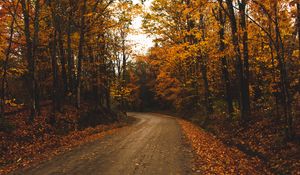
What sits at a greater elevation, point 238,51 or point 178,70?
point 178,70

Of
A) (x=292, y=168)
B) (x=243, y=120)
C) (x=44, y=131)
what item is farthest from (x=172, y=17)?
(x=292, y=168)

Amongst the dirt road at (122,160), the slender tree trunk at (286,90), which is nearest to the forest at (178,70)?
the slender tree trunk at (286,90)

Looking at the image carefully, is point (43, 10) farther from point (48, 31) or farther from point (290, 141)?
point (290, 141)

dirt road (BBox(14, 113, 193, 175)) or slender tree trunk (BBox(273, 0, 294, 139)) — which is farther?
slender tree trunk (BBox(273, 0, 294, 139))

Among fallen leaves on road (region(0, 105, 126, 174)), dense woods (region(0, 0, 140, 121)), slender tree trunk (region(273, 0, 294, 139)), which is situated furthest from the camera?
dense woods (region(0, 0, 140, 121))

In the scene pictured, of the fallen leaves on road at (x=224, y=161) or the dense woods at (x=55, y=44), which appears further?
the dense woods at (x=55, y=44)

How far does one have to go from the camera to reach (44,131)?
15516 mm

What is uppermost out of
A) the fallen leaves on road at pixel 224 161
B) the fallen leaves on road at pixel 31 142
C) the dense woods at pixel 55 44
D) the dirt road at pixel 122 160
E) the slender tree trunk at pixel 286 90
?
the dense woods at pixel 55 44

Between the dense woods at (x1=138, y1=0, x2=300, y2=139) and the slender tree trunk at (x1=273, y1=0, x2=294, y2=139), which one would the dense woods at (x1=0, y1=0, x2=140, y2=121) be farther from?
the slender tree trunk at (x1=273, y1=0, x2=294, y2=139)

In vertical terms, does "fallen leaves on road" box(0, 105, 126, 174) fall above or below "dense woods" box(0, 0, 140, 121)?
below

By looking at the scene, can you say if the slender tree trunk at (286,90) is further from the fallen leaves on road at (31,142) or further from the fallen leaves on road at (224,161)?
the fallen leaves on road at (31,142)

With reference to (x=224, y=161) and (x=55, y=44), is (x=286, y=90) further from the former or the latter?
(x=55, y=44)

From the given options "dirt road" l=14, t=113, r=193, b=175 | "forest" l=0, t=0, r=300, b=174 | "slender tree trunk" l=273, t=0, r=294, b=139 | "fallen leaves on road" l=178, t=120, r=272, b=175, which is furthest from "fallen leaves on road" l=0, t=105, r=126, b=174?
"slender tree trunk" l=273, t=0, r=294, b=139

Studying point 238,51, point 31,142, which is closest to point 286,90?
point 238,51
